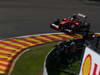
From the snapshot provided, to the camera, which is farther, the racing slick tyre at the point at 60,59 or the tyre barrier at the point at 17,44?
the tyre barrier at the point at 17,44

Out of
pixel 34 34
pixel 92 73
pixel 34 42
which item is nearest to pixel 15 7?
pixel 34 34

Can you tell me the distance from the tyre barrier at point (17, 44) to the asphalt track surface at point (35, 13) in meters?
0.97

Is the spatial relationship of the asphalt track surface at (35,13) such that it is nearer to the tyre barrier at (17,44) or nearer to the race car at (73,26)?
the tyre barrier at (17,44)

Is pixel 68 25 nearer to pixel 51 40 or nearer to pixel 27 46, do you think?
pixel 51 40

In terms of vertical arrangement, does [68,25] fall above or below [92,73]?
below

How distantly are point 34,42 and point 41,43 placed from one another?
18.1 inches

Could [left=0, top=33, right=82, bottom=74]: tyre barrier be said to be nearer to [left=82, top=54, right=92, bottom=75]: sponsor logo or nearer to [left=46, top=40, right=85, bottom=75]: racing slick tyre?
[left=46, top=40, right=85, bottom=75]: racing slick tyre

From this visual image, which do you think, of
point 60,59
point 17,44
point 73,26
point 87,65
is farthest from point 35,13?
point 87,65

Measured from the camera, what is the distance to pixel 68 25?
23.5 metres

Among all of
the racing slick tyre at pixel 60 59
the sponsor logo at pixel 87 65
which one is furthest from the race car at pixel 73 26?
the sponsor logo at pixel 87 65

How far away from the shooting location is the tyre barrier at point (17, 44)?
57.3 feet

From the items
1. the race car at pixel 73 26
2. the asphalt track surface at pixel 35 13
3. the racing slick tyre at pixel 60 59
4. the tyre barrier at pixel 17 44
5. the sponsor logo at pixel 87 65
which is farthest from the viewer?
the asphalt track surface at pixel 35 13

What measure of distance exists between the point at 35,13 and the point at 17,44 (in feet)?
27.3

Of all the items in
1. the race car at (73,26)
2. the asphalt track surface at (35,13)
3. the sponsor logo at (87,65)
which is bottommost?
the asphalt track surface at (35,13)
